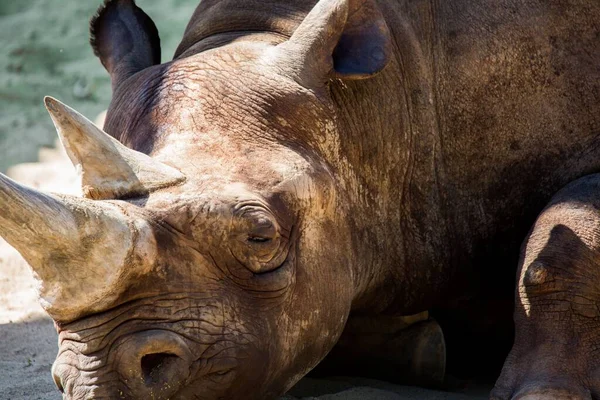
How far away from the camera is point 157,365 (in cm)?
382

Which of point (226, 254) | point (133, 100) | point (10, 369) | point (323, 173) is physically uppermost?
point (133, 100)

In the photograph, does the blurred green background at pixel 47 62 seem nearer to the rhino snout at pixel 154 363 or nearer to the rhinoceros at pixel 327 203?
the rhinoceros at pixel 327 203

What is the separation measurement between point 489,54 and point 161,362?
7.05ft

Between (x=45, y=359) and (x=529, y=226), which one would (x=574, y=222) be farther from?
(x=45, y=359)

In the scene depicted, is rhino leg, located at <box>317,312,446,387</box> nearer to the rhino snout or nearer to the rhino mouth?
the rhino mouth

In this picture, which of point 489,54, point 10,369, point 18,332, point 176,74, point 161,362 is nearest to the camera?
point 161,362

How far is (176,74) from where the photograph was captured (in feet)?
15.3

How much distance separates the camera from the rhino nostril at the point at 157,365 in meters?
3.77

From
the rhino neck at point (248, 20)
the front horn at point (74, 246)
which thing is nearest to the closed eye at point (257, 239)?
the front horn at point (74, 246)

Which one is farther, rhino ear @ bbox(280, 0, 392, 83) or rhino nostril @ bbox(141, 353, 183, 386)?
rhino ear @ bbox(280, 0, 392, 83)

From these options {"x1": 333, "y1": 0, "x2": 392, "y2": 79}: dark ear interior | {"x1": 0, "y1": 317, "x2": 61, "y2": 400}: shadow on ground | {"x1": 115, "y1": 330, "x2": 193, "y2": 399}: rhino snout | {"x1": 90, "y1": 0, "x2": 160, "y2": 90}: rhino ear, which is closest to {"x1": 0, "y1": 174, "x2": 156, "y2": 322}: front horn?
{"x1": 115, "y1": 330, "x2": 193, "y2": 399}: rhino snout

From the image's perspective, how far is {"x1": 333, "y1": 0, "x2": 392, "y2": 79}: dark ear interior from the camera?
4781mm

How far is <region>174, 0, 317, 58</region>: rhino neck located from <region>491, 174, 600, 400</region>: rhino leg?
132 centimetres

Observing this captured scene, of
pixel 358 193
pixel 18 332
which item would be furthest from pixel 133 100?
pixel 18 332
